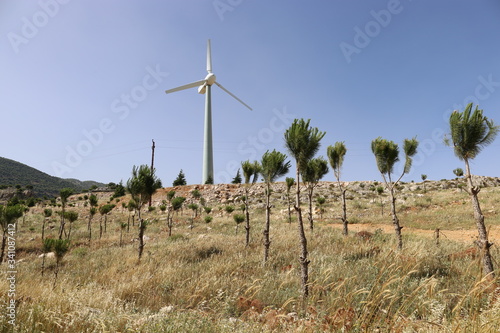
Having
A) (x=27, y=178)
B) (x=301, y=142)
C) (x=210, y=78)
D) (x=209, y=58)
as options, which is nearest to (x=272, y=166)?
(x=301, y=142)

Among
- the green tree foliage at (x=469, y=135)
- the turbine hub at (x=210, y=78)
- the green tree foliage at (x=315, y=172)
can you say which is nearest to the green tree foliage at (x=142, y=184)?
the green tree foliage at (x=315, y=172)

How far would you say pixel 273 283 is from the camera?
715 centimetres

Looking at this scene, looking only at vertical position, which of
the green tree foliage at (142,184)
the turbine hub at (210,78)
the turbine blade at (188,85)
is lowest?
the green tree foliage at (142,184)

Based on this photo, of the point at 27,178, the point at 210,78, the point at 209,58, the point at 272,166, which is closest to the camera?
the point at 272,166

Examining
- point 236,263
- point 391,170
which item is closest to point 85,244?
point 236,263

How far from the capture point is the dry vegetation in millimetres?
3260

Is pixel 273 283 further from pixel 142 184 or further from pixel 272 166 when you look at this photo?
pixel 142 184

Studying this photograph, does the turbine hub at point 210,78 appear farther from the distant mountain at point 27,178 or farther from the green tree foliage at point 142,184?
the distant mountain at point 27,178

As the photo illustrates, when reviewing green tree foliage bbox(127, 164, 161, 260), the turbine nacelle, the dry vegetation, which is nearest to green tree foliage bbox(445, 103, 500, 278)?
the dry vegetation

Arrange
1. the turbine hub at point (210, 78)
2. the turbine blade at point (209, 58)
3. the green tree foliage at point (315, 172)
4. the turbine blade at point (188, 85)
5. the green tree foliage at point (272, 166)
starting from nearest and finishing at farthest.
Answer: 1. the green tree foliage at point (272, 166)
2. the green tree foliage at point (315, 172)
3. the turbine blade at point (188, 85)
4. the turbine hub at point (210, 78)
5. the turbine blade at point (209, 58)

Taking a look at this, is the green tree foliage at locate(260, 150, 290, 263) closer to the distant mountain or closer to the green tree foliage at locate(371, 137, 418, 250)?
the green tree foliage at locate(371, 137, 418, 250)

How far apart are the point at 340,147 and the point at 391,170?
13.6 feet

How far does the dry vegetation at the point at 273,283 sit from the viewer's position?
3260 millimetres

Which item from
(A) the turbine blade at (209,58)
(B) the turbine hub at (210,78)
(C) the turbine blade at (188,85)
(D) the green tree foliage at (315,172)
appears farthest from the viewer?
(A) the turbine blade at (209,58)
